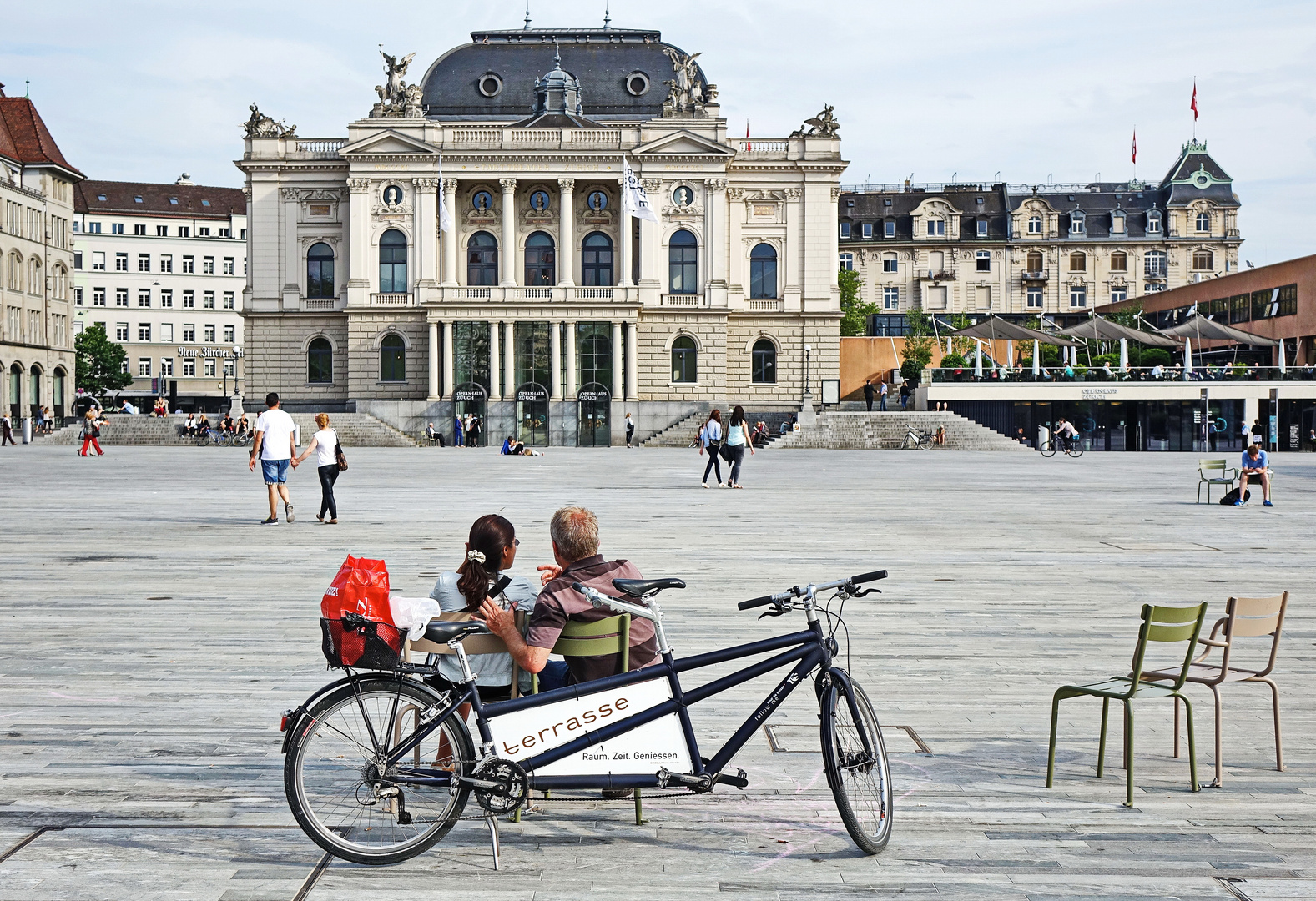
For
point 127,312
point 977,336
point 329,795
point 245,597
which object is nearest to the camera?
point 329,795

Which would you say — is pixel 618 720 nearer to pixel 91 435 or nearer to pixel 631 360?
pixel 91 435

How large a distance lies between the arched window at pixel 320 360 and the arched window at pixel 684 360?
1917 centimetres

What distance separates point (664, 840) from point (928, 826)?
1181mm

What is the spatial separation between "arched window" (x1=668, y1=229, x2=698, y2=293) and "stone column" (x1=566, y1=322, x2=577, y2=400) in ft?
20.8

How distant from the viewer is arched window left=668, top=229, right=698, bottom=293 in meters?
72.6

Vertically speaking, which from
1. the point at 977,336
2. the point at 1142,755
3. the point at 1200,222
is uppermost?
the point at 1200,222

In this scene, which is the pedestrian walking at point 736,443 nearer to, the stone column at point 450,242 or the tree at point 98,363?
the stone column at point 450,242

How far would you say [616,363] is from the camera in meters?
70.5

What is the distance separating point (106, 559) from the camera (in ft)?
49.2

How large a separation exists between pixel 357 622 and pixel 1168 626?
374 cm

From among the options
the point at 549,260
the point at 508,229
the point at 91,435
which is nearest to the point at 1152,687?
the point at 91,435

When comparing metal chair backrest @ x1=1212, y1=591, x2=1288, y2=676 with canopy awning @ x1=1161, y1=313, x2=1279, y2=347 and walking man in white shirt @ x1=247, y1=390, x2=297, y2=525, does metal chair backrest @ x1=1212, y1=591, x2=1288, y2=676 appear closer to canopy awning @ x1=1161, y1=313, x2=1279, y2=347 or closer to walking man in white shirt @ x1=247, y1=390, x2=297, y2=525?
walking man in white shirt @ x1=247, y1=390, x2=297, y2=525

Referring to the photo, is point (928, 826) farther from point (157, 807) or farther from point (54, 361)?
point (54, 361)

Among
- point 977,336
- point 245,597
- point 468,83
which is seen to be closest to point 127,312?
point 468,83
